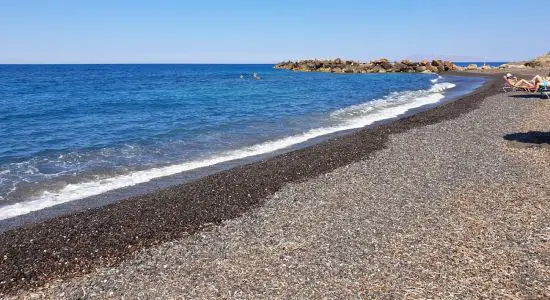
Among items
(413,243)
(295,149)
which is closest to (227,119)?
(295,149)

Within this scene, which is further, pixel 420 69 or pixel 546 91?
pixel 420 69

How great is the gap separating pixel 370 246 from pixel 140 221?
5.89 meters

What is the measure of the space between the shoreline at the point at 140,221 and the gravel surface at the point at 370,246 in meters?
0.47

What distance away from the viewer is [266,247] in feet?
28.5

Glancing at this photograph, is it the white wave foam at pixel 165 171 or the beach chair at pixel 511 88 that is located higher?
the beach chair at pixel 511 88

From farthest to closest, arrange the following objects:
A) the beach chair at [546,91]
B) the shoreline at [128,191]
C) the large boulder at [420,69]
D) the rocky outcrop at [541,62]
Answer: the large boulder at [420,69], the rocky outcrop at [541,62], the beach chair at [546,91], the shoreline at [128,191]

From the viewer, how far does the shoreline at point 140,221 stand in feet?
27.4

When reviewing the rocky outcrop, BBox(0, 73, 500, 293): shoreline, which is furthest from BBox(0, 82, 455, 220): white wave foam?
the rocky outcrop

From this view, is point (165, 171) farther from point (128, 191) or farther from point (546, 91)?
point (546, 91)

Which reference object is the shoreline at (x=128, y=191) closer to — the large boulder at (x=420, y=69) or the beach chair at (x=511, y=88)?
the beach chair at (x=511, y=88)

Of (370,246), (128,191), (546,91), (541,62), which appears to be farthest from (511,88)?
(541,62)

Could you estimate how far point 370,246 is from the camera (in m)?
8.55

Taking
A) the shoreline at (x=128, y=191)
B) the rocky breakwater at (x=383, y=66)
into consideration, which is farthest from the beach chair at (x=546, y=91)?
the rocky breakwater at (x=383, y=66)

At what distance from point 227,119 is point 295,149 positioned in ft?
36.5
